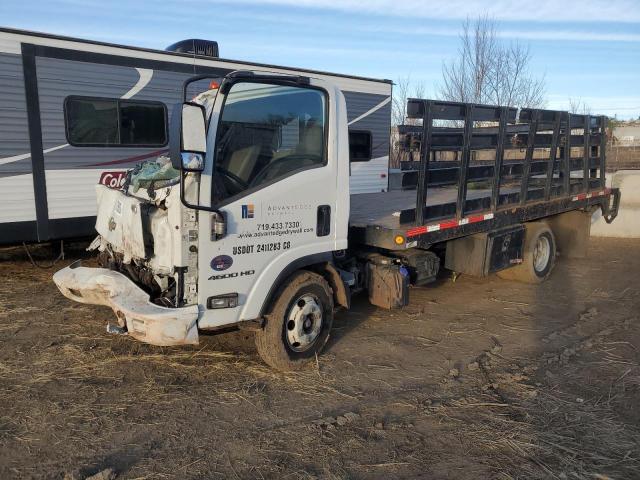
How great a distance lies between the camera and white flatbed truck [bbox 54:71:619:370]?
386 centimetres

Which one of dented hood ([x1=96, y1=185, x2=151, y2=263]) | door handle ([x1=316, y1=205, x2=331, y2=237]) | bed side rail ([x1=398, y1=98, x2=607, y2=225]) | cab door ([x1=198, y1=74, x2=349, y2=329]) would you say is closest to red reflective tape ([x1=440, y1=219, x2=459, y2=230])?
bed side rail ([x1=398, y1=98, x2=607, y2=225])

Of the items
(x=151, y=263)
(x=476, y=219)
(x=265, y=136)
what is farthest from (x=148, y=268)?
(x=476, y=219)

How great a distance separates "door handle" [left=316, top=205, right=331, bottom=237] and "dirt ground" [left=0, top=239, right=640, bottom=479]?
1183 mm

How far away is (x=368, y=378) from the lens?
457 cm

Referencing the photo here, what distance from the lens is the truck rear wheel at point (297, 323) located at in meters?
4.42

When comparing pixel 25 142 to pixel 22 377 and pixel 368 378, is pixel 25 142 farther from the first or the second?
pixel 368 378

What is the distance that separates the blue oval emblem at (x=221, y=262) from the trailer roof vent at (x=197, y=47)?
540cm

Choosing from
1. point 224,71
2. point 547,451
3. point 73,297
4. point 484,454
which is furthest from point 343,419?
point 224,71

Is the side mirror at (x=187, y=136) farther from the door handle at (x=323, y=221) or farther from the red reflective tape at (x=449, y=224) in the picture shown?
the red reflective tape at (x=449, y=224)

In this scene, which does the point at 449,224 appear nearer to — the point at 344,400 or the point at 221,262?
the point at 344,400

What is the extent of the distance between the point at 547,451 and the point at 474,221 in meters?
2.98

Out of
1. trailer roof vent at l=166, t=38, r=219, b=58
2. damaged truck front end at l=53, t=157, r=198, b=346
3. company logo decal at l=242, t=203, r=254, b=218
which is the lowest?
damaged truck front end at l=53, t=157, r=198, b=346

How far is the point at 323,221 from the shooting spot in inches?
184

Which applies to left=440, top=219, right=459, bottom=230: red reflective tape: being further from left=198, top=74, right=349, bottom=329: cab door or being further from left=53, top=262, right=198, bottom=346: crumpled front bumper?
left=53, top=262, right=198, bottom=346: crumpled front bumper
